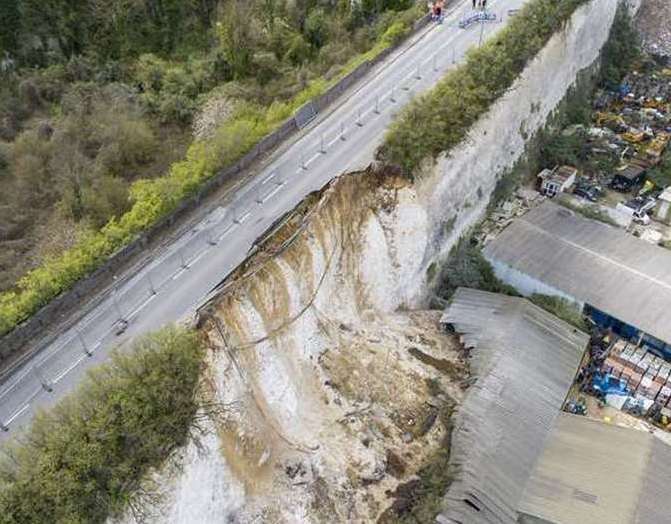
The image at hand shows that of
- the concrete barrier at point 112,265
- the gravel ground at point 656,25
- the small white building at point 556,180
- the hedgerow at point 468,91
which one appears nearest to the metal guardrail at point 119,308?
the concrete barrier at point 112,265

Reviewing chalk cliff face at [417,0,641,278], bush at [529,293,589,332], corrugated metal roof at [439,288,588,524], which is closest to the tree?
chalk cliff face at [417,0,641,278]

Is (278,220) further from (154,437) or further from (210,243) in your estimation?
(154,437)

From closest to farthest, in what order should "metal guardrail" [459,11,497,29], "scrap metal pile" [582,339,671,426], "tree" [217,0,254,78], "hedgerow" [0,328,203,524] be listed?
"hedgerow" [0,328,203,524], "scrap metal pile" [582,339,671,426], "metal guardrail" [459,11,497,29], "tree" [217,0,254,78]

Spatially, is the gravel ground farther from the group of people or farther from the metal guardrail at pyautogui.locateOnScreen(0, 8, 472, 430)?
the metal guardrail at pyautogui.locateOnScreen(0, 8, 472, 430)

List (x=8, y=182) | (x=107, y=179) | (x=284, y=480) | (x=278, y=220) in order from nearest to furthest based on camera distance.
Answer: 1. (x=284, y=480)
2. (x=278, y=220)
3. (x=107, y=179)
4. (x=8, y=182)

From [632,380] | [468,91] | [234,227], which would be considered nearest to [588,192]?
[468,91]

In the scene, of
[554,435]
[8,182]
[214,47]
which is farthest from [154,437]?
[214,47]

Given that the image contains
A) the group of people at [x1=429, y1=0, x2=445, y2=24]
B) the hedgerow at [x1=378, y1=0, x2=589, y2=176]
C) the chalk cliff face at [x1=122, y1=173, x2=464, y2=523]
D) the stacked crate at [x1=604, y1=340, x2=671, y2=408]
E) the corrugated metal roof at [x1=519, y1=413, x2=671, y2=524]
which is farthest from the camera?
the group of people at [x1=429, y1=0, x2=445, y2=24]
